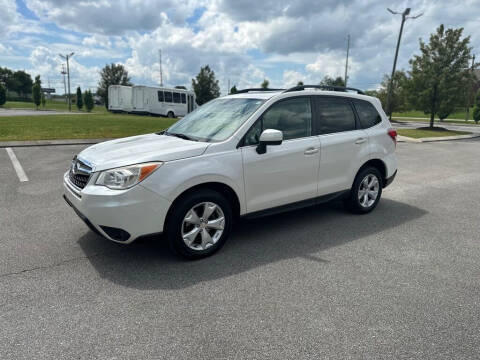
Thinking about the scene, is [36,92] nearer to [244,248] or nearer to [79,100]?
[79,100]

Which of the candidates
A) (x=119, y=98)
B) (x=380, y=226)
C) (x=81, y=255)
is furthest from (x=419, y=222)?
(x=119, y=98)

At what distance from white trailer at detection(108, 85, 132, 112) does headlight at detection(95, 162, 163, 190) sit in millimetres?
30810

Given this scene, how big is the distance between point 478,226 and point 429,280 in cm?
230

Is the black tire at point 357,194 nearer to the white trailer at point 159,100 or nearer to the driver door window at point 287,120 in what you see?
the driver door window at point 287,120

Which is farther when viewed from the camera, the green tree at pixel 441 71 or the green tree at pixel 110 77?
the green tree at pixel 110 77

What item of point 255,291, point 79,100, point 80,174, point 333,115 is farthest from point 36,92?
point 255,291

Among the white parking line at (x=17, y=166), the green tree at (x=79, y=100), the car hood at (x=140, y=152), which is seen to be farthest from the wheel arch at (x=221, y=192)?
the green tree at (x=79, y=100)

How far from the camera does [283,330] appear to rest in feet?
8.77

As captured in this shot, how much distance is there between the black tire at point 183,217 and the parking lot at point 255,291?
0.40ft

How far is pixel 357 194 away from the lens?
529 cm

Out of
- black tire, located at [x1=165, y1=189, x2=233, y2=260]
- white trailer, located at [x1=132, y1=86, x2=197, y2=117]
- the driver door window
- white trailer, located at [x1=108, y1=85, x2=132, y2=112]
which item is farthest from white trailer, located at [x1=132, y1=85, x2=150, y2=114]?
black tire, located at [x1=165, y1=189, x2=233, y2=260]

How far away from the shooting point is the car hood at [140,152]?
353 cm

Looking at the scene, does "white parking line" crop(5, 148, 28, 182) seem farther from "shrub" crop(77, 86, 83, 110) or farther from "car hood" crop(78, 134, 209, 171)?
"shrub" crop(77, 86, 83, 110)

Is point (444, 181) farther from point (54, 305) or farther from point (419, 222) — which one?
Answer: point (54, 305)
